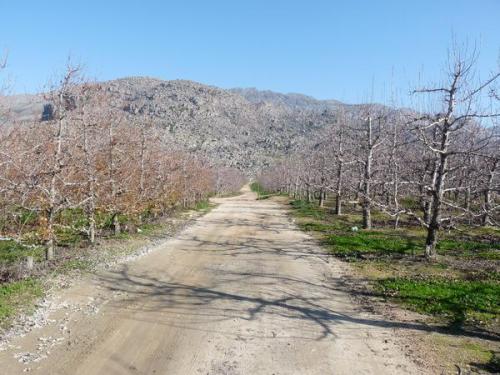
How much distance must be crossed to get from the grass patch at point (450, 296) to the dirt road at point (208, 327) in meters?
2.00

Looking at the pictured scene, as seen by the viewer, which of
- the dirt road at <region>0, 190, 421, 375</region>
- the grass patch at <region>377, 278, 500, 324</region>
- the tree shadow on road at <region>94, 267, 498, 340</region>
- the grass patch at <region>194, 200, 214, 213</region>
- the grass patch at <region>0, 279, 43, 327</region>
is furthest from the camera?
the grass patch at <region>194, 200, 214, 213</region>

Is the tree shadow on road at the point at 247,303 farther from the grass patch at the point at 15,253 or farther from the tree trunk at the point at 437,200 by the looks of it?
the tree trunk at the point at 437,200

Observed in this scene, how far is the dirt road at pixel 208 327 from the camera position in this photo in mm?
9641

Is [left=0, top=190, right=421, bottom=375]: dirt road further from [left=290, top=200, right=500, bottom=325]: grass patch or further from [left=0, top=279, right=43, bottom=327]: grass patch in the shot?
[left=290, top=200, right=500, bottom=325]: grass patch

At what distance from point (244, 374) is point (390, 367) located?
11.0 feet

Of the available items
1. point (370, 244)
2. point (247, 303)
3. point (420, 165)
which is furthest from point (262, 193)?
point (247, 303)

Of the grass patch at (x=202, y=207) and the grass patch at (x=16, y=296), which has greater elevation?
the grass patch at (x=16, y=296)

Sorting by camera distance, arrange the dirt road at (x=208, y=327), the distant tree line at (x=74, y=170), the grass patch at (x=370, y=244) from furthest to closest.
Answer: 1. the grass patch at (x=370, y=244)
2. the distant tree line at (x=74, y=170)
3. the dirt road at (x=208, y=327)

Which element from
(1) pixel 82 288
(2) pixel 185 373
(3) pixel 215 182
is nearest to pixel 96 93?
(1) pixel 82 288

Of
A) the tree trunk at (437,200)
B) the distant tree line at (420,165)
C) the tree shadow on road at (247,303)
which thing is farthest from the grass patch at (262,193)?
the tree shadow on road at (247,303)

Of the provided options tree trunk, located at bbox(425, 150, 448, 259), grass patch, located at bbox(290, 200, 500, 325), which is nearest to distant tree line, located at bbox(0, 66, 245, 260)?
grass patch, located at bbox(290, 200, 500, 325)

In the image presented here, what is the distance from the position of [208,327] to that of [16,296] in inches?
252

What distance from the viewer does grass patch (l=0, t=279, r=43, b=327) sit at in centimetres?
1190

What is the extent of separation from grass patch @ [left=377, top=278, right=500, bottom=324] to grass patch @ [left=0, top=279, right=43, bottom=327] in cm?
1213
